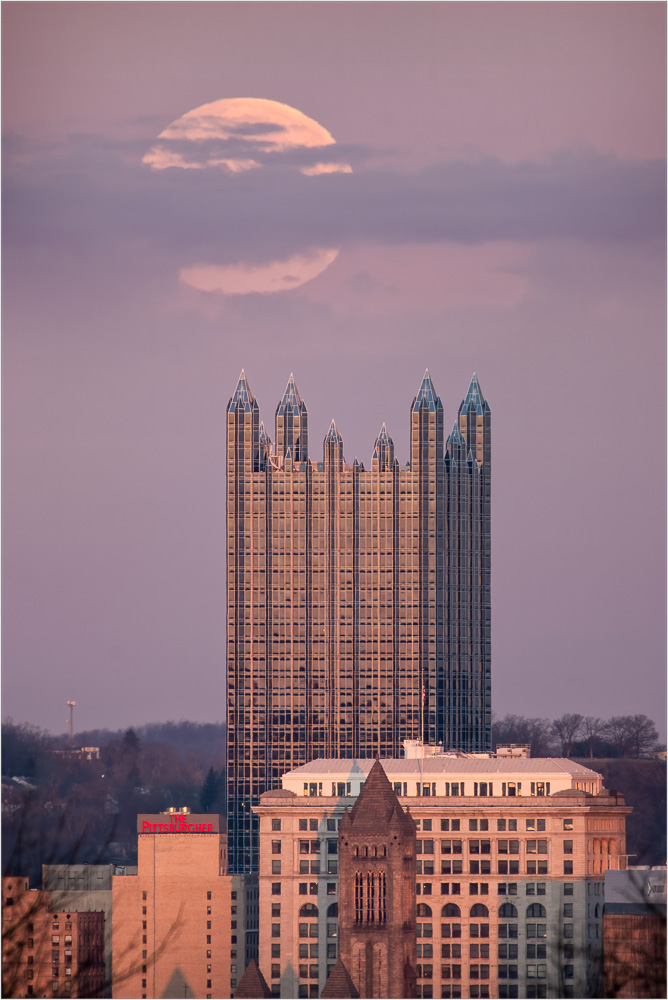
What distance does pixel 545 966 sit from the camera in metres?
160

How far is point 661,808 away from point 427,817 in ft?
109

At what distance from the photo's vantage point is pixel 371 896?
153000 millimetres

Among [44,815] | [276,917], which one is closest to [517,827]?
[276,917]

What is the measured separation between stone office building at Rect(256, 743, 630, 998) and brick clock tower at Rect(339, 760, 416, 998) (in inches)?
218

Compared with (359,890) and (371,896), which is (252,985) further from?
(371,896)

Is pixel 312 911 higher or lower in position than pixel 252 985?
higher

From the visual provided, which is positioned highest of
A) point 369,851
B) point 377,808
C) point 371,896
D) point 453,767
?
point 453,767

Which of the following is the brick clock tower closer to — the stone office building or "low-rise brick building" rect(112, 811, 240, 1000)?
the stone office building

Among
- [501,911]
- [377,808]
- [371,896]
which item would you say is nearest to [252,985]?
[371,896]

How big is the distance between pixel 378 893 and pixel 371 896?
0.53m

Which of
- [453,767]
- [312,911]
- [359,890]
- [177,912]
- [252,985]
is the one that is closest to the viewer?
[359,890]

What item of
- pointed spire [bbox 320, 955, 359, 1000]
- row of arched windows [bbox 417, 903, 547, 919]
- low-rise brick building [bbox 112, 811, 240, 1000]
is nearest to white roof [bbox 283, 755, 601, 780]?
row of arched windows [bbox 417, 903, 547, 919]

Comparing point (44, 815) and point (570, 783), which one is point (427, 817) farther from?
point (44, 815)

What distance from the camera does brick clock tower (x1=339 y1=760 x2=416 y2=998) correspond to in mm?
150500
